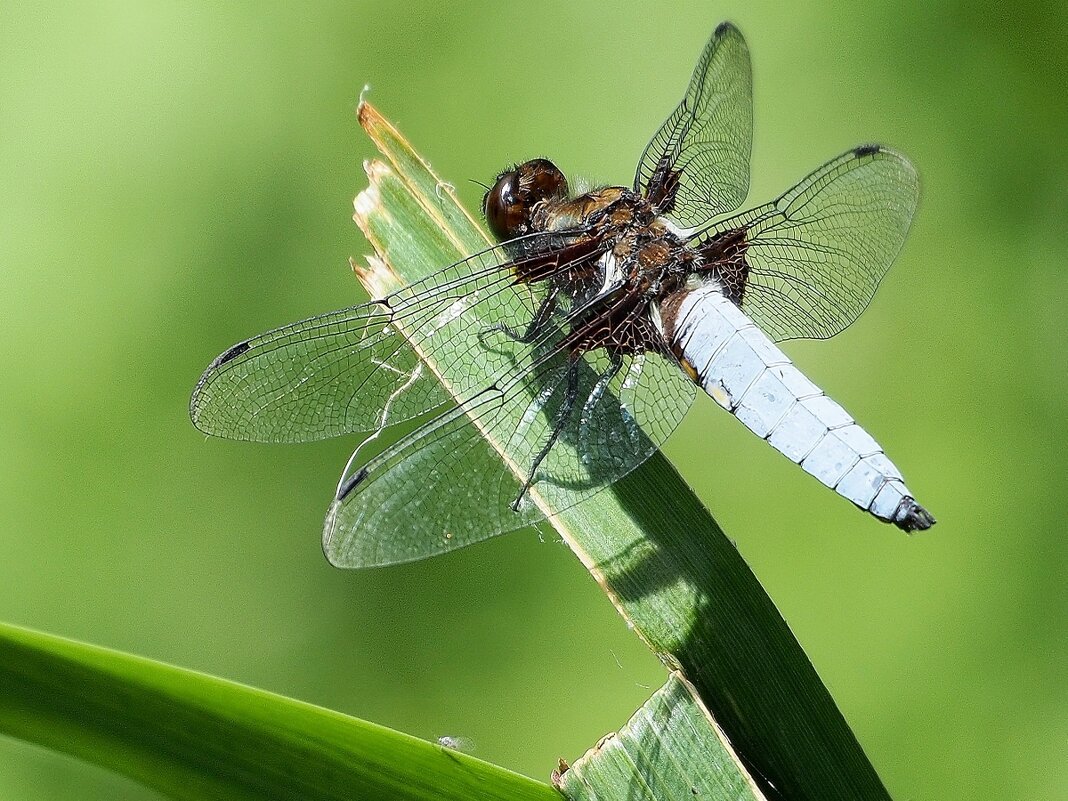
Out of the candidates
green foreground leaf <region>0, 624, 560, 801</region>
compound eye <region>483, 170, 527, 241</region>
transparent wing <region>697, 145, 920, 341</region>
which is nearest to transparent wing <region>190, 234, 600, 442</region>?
compound eye <region>483, 170, 527, 241</region>

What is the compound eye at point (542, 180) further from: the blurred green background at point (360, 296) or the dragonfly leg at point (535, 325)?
the blurred green background at point (360, 296)

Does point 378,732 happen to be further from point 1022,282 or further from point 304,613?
point 1022,282

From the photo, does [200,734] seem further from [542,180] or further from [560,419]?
[542,180]

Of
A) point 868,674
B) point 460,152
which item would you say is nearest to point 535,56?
point 460,152

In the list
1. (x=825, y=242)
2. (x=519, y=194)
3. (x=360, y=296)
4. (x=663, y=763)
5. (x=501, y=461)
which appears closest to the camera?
(x=663, y=763)

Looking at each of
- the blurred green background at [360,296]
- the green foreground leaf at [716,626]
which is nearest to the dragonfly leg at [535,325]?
the green foreground leaf at [716,626]

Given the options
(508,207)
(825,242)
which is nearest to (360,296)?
(508,207)

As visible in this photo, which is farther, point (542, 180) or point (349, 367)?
point (542, 180)
